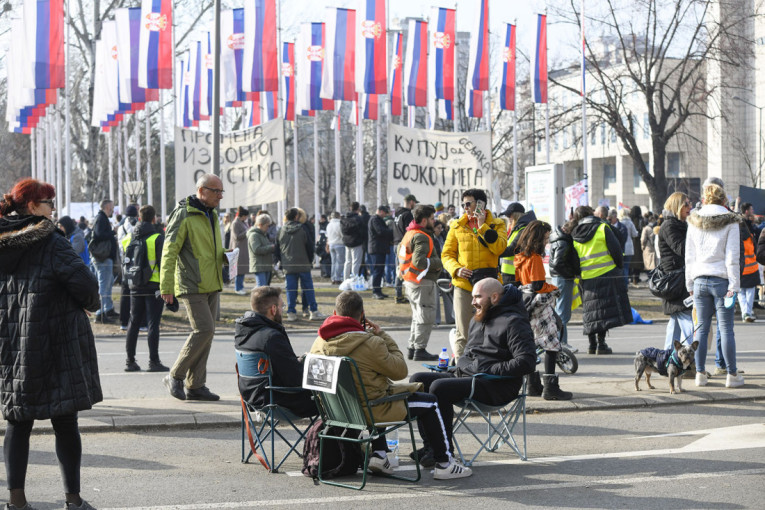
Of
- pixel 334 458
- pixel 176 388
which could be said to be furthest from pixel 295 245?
pixel 334 458

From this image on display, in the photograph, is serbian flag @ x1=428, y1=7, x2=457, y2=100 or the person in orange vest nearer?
the person in orange vest

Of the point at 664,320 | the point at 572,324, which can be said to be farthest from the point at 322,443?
the point at 664,320

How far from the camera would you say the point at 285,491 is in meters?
6.29

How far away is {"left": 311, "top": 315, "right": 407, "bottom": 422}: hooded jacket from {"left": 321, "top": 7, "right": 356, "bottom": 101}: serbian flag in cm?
2087

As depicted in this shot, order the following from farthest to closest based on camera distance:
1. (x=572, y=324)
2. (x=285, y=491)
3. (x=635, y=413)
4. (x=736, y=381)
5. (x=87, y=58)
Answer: (x=87, y=58)
(x=572, y=324)
(x=736, y=381)
(x=635, y=413)
(x=285, y=491)

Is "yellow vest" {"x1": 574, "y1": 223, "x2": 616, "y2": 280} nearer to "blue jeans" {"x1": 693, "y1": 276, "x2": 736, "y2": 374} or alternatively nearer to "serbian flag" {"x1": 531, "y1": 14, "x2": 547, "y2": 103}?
"blue jeans" {"x1": 693, "y1": 276, "x2": 736, "y2": 374}

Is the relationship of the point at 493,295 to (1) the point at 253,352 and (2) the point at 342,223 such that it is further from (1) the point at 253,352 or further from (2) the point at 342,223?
(2) the point at 342,223

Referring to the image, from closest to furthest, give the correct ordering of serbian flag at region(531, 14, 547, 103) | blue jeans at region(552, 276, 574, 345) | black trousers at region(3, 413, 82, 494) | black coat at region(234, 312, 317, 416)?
black trousers at region(3, 413, 82, 494), black coat at region(234, 312, 317, 416), blue jeans at region(552, 276, 574, 345), serbian flag at region(531, 14, 547, 103)

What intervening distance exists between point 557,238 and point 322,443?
6.52m

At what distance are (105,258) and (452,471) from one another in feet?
36.6

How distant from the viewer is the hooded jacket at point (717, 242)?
370 inches

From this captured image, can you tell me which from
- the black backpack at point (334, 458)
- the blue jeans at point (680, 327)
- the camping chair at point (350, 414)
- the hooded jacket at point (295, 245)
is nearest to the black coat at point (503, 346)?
the camping chair at point (350, 414)

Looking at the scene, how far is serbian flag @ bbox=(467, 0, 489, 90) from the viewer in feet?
96.7

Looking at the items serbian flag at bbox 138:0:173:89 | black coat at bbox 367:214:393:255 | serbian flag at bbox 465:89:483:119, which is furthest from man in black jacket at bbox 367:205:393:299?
serbian flag at bbox 465:89:483:119
